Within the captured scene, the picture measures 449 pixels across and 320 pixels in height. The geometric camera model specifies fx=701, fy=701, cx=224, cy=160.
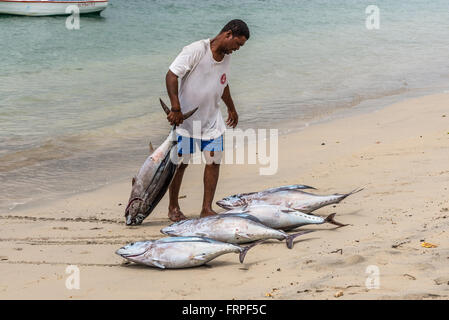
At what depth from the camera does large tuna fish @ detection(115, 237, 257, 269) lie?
4.65 m

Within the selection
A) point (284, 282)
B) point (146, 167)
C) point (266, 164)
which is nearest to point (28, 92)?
point (266, 164)

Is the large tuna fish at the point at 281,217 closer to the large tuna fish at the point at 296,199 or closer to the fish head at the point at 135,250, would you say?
the large tuna fish at the point at 296,199

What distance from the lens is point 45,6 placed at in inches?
987

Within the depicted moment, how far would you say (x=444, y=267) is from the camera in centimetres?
427

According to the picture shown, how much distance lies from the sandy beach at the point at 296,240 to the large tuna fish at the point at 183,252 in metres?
0.07

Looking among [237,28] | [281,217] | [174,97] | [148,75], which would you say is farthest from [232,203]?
[148,75]

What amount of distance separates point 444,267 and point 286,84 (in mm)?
10527

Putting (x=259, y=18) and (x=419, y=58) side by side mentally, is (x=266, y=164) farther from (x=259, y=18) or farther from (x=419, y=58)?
(x=259, y=18)

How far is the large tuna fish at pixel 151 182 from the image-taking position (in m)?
5.91

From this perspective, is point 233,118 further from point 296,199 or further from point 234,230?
point 234,230

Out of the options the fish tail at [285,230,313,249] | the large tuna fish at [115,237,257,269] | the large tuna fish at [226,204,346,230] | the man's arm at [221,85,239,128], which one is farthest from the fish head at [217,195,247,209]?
the large tuna fish at [115,237,257,269]

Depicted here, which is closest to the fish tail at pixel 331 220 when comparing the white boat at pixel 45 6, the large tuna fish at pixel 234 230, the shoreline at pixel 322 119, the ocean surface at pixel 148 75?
the large tuna fish at pixel 234 230

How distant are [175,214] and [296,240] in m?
1.39

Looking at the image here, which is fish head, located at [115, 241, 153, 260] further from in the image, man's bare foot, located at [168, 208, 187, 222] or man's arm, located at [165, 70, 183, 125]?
man's bare foot, located at [168, 208, 187, 222]
